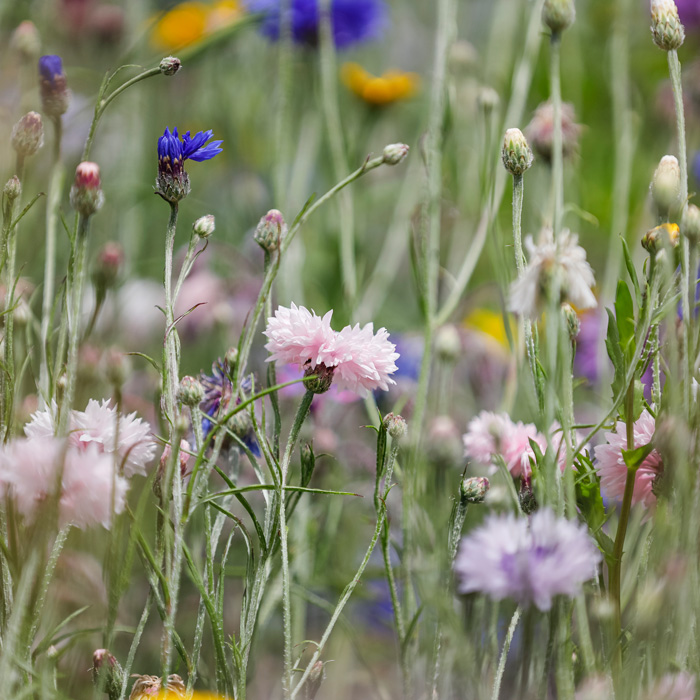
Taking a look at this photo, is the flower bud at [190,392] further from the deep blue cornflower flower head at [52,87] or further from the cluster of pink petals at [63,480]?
the deep blue cornflower flower head at [52,87]

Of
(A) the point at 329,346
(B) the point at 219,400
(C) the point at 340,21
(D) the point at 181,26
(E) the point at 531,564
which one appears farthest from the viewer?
(D) the point at 181,26

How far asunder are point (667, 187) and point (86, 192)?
31 cm

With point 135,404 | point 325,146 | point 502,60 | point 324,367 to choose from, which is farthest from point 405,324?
point 324,367

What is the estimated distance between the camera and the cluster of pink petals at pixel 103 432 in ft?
1.35

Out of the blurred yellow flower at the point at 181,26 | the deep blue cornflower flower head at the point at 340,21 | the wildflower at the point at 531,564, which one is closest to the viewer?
the wildflower at the point at 531,564

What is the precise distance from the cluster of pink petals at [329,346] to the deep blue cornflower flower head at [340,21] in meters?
0.74

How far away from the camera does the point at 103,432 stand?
411 mm

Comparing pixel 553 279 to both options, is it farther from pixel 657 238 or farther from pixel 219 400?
pixel 219 400

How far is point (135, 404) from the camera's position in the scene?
706 mm

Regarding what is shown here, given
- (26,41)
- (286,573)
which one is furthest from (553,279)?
(26,41)

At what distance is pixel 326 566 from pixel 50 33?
1.02 metres

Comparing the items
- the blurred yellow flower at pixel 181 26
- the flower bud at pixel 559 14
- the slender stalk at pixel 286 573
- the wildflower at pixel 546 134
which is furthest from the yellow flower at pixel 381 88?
the slender stalk at pixel 286 573

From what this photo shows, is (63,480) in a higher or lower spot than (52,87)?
lower

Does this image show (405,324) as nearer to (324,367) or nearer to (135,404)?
(135,404)
